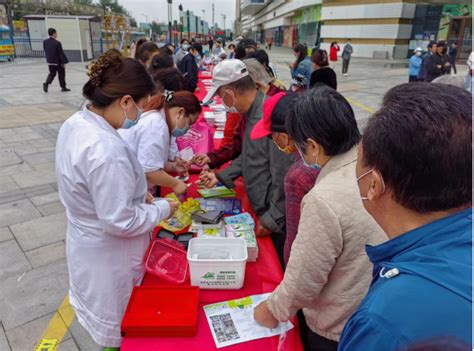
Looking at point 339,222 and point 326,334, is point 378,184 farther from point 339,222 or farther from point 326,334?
point 326,334

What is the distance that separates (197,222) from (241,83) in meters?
1.00

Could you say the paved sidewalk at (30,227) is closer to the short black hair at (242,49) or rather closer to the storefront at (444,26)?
the short black hair at (242,49)

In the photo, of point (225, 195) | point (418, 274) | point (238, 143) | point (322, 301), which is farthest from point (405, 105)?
point (238, 143)

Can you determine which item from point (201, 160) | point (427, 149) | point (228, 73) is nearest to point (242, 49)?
point (201, 160)

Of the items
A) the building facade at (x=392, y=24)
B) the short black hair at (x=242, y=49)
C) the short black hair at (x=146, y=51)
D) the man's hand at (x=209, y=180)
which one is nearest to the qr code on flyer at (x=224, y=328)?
the man's hand at (x=209, y=180)

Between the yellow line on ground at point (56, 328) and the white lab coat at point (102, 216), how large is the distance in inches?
25.8

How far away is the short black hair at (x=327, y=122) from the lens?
133cm

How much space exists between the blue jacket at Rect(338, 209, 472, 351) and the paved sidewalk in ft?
1.15

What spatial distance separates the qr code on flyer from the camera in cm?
135

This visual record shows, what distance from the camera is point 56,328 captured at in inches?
93.0

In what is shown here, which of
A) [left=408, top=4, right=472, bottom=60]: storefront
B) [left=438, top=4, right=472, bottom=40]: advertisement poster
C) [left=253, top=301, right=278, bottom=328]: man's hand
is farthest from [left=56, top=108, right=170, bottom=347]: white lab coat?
[left=438, top=4, right=472, bottom=40]: advertisement poster

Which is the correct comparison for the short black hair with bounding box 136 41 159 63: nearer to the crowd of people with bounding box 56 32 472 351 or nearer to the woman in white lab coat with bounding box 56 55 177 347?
the crowd of people with bounding box 56 32 472 351

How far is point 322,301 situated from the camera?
1.34 meters

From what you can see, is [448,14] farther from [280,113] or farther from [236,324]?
[236,324]
